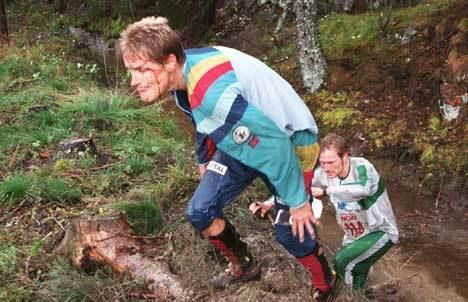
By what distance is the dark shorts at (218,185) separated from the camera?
9.50 feet

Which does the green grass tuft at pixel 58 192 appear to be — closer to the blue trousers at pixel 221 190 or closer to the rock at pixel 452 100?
the blue trousers at pixel 221 190

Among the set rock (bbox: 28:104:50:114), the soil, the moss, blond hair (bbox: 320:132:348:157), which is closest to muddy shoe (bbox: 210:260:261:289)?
the soil

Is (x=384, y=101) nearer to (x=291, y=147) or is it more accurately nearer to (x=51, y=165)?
(x=51, y=165)

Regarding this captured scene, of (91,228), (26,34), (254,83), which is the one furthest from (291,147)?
(26,34)

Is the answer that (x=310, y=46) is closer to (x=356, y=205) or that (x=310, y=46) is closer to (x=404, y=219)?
(x=404, y=219)

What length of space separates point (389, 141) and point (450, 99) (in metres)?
0.82

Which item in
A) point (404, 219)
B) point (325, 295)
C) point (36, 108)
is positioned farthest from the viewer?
point (36, 108)

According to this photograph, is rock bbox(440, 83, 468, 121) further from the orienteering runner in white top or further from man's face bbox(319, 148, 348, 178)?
man's face bbox(319, 148, 348, 178)

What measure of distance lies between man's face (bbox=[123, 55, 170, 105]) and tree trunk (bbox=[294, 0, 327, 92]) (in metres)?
5.12

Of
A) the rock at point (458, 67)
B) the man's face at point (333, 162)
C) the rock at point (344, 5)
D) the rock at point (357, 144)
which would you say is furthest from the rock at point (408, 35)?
the man's face at point (333, 162)

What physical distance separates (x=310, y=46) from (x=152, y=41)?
545 centimetres

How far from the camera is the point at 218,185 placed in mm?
2916

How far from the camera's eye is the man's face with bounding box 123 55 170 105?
257 cm

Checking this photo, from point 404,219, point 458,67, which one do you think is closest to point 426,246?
point 404,219
